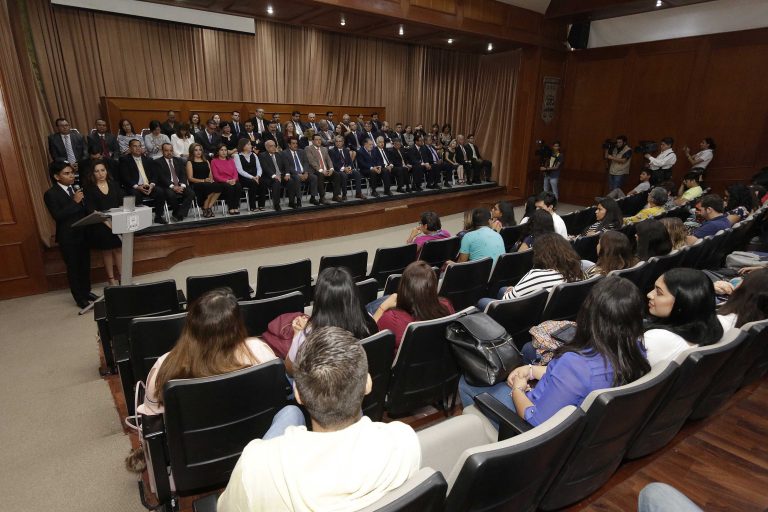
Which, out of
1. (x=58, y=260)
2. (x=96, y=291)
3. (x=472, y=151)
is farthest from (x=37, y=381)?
(x=472, y=151)

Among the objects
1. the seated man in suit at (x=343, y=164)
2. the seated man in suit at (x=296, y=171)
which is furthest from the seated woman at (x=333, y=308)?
the seated man in suit at (x=343, y=164)

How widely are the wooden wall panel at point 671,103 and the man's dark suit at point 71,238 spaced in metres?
9.47

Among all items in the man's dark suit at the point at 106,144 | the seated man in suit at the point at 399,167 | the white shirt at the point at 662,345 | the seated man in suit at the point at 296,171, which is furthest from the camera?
the seated man in suit at the point at 399,167

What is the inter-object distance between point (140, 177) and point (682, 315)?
5.93m

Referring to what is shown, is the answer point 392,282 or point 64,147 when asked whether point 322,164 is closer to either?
point 64,147

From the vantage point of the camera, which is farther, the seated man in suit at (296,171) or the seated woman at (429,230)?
the seated man in suit at (296,171)

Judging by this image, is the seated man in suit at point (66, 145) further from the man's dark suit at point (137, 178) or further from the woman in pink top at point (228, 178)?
the woman in pink top at point (228, 178)

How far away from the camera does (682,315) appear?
1863mm

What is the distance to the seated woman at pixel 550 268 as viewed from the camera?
8.86 ft

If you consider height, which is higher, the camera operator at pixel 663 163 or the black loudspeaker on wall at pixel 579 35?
the black loudspeaker on wall at pixel 579 35

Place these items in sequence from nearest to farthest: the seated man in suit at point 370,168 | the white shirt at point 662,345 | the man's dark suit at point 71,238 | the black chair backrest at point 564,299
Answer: the white shirt at point 662,345 → the black chair backrest at point 564,299 → the man's dark suit at point 71,238 → the seated man in suit at point 370,168

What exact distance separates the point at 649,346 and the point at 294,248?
16.1ft

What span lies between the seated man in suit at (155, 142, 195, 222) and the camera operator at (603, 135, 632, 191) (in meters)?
7.86

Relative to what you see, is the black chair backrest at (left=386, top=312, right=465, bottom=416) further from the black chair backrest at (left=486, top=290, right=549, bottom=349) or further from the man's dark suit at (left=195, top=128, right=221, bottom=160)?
the man's dark suit at (left=195, top=128, right=221, bottom=160)
